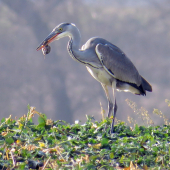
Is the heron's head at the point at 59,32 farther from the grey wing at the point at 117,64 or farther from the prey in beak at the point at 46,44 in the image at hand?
the grey wing at the point at 117,64

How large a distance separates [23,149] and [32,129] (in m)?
0.93

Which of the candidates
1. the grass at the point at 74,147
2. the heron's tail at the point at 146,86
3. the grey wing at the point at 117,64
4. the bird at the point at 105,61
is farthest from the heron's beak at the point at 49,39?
the heron's tail at the point at 146,86

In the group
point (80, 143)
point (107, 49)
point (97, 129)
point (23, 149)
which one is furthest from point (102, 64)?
point (23, 149)

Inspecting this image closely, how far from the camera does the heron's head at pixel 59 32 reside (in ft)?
19.2

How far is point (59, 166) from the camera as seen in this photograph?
332 centimetres

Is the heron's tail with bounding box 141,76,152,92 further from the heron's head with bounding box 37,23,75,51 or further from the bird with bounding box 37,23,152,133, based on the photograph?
the heron's head with bounding box 37,23,75,51

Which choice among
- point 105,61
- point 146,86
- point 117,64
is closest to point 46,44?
point 105,61

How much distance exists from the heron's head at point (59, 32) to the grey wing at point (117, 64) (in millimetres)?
612

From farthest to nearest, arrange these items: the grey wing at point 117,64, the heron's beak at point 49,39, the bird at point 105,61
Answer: the grey wing at point 117,64
the bird at point 105,61
the heron's beak at point 49,39

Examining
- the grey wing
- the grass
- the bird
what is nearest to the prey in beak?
the bird

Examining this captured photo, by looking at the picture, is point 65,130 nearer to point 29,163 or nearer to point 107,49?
point 29,163

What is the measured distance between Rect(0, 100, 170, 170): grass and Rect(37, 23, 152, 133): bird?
4.86 ft

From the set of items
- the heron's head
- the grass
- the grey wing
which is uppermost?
the heron's head

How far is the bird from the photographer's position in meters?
5.95
